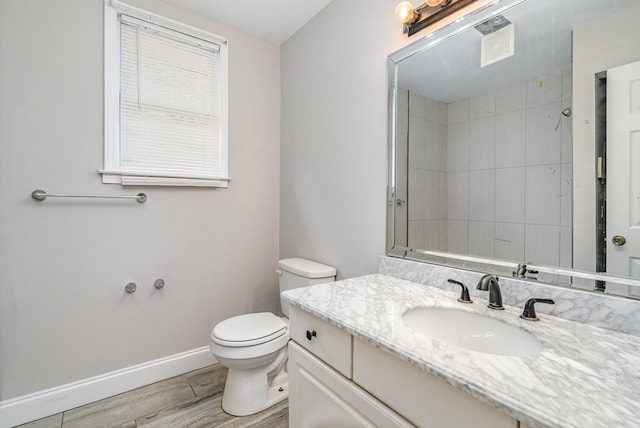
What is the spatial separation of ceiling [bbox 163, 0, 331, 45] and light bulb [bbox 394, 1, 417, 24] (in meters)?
0.74

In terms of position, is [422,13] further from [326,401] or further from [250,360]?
[250,360]

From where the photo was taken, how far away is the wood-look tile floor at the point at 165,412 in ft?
4.95

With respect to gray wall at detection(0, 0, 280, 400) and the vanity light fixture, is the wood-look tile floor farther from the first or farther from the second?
the vanity light fixture

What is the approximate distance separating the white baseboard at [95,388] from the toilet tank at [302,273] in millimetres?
759

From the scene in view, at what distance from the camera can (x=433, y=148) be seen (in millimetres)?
1368

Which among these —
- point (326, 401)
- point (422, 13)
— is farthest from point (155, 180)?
point (422, 13)

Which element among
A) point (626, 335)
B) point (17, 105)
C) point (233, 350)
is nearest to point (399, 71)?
point (626, 335)

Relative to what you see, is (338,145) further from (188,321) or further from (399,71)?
(188,321)

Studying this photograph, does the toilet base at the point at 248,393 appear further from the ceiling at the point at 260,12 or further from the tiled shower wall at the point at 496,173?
the ceiling at the point at 260,12

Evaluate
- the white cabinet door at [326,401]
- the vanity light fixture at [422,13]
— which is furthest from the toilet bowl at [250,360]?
the vanity light fixture at [422,13]

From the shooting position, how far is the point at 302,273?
5.88 ft

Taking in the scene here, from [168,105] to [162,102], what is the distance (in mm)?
37

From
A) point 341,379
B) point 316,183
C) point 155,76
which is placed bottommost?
point 341,379

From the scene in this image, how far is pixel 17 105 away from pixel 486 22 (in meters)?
2.21
